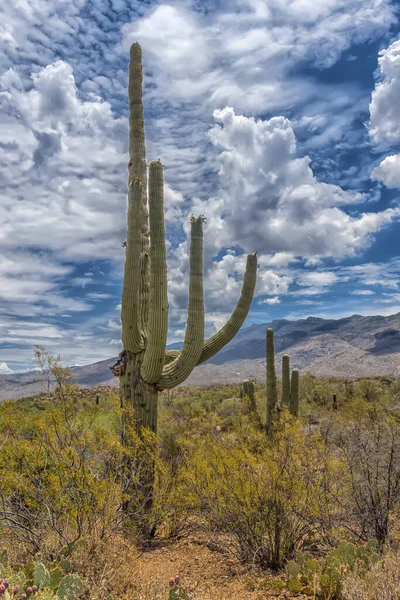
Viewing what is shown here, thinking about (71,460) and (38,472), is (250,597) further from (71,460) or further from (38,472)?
(38,472)

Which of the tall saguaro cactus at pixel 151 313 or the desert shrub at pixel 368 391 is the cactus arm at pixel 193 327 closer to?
the tall saguaro cactus at pixel 151 313

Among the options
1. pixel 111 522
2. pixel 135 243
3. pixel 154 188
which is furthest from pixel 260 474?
pixel 154 188

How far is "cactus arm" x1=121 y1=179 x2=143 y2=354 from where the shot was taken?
8.56 metres

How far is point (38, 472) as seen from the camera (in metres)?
6.56

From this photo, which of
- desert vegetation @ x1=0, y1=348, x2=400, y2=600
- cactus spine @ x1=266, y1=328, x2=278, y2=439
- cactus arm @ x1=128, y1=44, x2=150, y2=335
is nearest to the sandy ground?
desert vegetation @ x1=0, y1=348, x2=400, y2=600

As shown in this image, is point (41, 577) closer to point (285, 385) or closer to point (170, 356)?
point (170, 356)

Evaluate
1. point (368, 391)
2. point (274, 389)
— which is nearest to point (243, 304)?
point (274, 389)

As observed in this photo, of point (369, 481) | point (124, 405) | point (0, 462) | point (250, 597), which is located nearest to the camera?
point (250, 597)

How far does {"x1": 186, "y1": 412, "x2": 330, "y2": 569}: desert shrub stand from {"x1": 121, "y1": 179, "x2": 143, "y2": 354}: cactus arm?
2.59 meters

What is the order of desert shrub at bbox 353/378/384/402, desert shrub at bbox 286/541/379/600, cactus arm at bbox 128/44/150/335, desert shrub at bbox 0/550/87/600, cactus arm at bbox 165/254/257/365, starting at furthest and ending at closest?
1. desert shrub at bbox 353/378/384/402
2. cactus arm at bbox 165/254/257/365
3. cactus arm at bbox 128/44/150/335
4. desert shrub at bbox 286/541/379/600
5. desert shrub at bbox 0/550/87/600

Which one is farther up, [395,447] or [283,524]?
[395,447]

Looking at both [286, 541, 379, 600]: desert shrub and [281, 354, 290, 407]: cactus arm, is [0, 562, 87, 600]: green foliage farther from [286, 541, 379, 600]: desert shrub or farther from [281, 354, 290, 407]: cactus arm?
[281, 354, 290, 407]: cactus arm

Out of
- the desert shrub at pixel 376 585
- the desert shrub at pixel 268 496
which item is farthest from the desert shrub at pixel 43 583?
the desert shrub at pixel 268 496

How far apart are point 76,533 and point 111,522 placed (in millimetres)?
475
